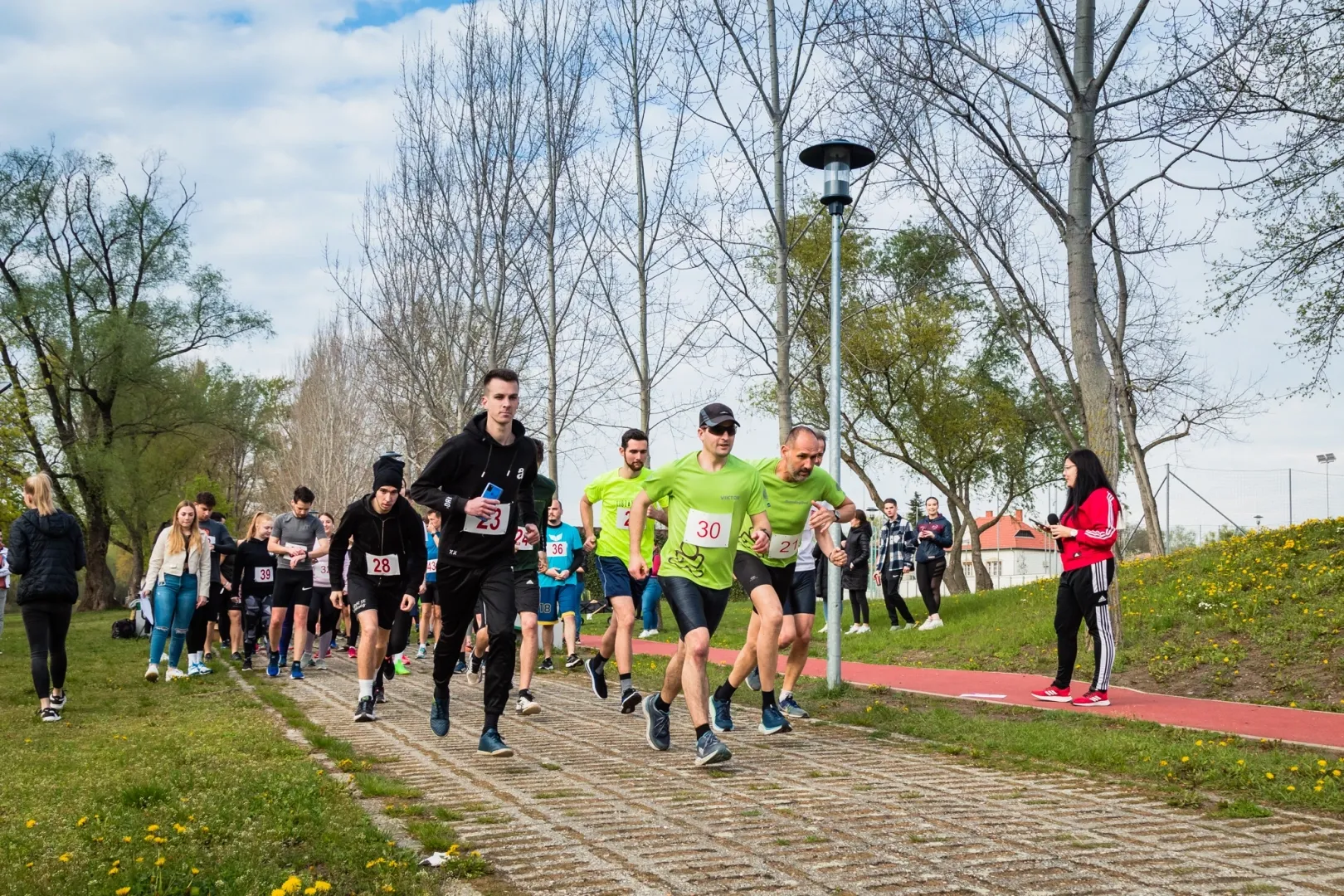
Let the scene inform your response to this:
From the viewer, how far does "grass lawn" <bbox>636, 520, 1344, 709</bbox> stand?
10859mm

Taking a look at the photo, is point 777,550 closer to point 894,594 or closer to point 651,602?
point 894,594

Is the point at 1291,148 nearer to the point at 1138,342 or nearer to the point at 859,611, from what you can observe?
the point at 859,611

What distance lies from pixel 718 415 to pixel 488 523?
154 cm

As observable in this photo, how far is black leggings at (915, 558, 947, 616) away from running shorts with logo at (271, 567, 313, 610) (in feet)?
29.5

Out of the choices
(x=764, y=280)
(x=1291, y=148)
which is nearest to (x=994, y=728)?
(x=1291, y=148)

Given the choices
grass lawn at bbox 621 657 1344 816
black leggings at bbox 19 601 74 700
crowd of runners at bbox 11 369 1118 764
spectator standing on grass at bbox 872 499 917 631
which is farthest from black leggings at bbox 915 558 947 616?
black leggings at bbox 19 601 74 700

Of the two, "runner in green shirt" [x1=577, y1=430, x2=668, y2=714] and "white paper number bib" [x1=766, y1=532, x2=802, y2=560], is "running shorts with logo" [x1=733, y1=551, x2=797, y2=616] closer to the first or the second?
"white paper number bib" [x1=766, y1=532, x2=802, y2=560]

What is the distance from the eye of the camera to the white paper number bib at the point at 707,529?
7191 millimetres

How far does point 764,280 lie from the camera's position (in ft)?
107

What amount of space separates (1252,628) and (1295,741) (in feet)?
15.6

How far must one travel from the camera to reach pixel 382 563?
9.35 metres

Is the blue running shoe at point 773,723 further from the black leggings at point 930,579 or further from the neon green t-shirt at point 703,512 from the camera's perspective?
the black leggings at point 930,579

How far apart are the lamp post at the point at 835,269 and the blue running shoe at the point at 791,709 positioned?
3.44 ft

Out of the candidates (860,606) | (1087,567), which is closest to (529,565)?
(1087,567)
